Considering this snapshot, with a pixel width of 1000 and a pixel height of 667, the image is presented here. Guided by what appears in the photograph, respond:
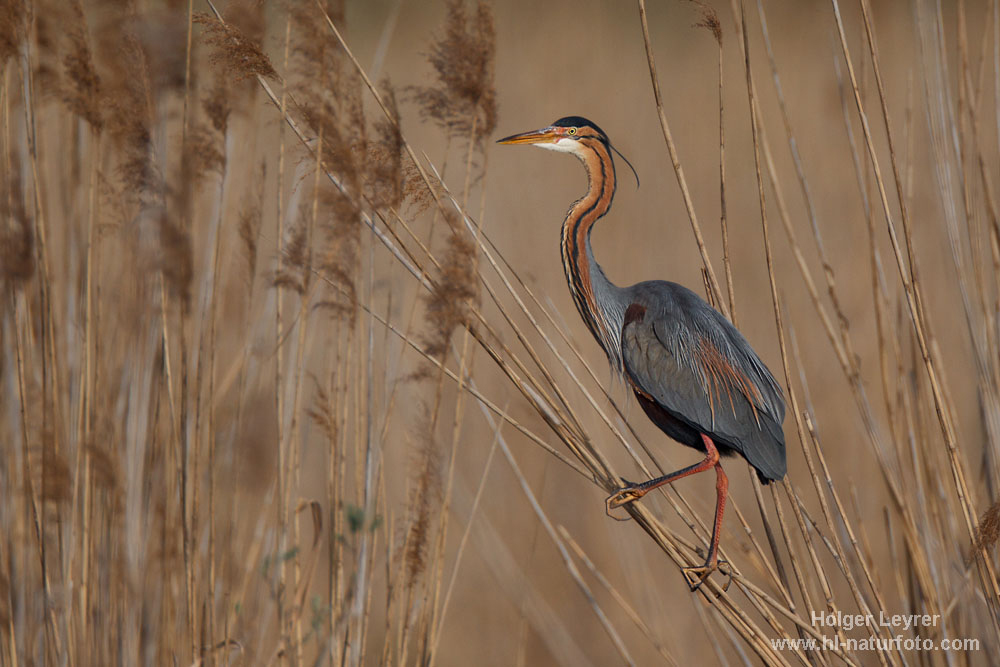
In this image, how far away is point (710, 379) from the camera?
1836 millimetres

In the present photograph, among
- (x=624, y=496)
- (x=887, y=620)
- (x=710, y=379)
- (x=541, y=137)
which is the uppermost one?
(x=541, y=137)

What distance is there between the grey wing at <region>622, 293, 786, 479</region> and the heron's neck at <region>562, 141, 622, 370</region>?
5.4 inches

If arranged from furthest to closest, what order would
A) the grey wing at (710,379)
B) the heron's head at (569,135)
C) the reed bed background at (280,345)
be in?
the heron's head at (569,135) → the grey wing at (710,379) → the reed bed background at (280,345)

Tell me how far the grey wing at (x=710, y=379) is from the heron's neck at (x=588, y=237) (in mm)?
138

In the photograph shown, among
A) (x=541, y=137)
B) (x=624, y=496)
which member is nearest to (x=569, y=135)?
(x=541, y=137)

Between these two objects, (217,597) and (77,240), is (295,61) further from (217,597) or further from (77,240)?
(217,597)

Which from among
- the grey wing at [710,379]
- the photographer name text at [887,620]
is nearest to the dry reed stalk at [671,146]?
the grey wing at [710,379]

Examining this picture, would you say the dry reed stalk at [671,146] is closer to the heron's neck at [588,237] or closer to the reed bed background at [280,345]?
the reed bed background at [280,345]

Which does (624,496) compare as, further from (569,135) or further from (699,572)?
(569,135)

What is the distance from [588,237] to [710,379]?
40 centimetres

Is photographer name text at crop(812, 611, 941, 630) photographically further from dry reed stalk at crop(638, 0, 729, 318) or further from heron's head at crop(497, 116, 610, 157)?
heron's head at crop(497, 116, 610, 157)

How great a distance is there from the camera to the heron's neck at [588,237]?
6.31 ft

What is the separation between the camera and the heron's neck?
75.7 inches

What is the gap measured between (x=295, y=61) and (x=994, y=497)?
152 cm
